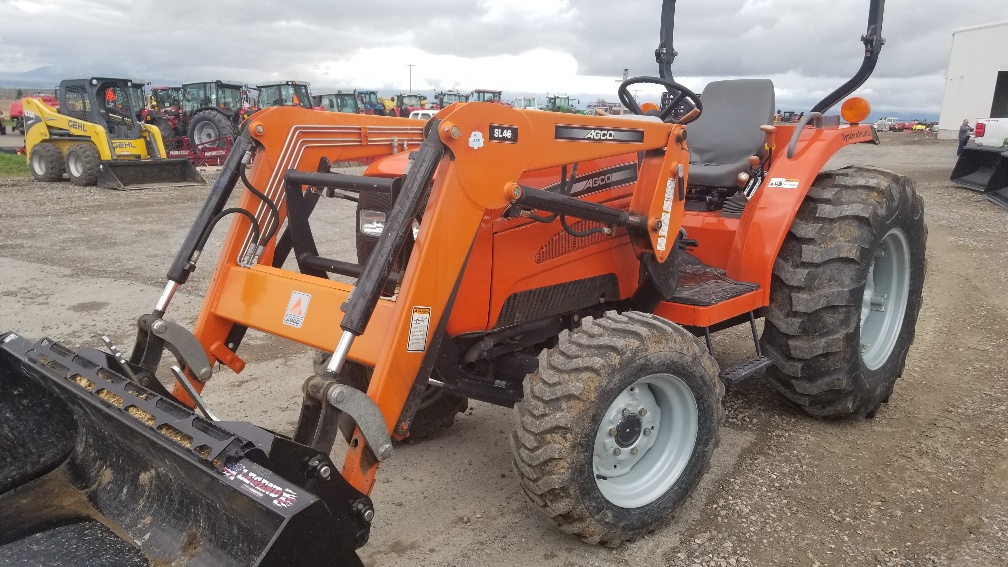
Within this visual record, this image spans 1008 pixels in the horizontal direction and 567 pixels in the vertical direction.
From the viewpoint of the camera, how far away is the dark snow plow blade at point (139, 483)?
204cm

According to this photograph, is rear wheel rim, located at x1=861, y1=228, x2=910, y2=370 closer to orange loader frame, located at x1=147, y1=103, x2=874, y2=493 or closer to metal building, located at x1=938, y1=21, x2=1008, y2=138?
orange loader frame, located at x1=147, y1=103, x2=874, y2=493

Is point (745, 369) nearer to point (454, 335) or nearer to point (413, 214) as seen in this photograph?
point (454, 335)

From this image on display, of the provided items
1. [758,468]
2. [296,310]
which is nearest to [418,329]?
[296,310]

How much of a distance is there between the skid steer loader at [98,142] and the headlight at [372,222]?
13063 mm

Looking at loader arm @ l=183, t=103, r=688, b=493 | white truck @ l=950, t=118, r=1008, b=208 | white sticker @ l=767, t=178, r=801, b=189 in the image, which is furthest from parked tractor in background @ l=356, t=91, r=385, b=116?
loader arm @ l=183, t=103, r=688, b=493

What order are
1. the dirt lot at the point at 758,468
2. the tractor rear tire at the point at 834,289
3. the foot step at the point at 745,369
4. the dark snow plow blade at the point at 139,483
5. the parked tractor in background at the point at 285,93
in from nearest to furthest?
the dark snow plow blade at the point at 139,483
the dirt lot at the point at 758,468
the foot step at the point at 745,369
the tractor rear tire at the point at 834,289
the parked tractor in background at the point at 285,93

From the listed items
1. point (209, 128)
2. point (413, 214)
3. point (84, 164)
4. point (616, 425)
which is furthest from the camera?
point (209, 128)

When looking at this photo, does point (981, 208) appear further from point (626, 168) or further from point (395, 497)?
point (395, 497)

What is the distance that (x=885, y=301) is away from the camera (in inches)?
178

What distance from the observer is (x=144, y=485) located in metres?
2.72

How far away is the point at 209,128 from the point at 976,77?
29916 mm

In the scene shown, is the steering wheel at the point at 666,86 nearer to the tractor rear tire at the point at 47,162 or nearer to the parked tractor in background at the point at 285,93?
the tractor rear tire at the point at 47,162

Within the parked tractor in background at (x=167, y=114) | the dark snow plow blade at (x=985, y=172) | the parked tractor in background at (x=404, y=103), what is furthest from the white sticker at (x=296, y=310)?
the parked tractor in background at (x=404, y=103)

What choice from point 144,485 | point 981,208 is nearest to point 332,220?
point 144,485
